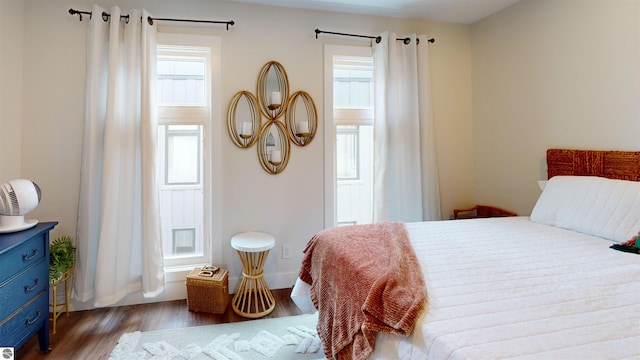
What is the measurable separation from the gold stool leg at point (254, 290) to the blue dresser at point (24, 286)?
118cm

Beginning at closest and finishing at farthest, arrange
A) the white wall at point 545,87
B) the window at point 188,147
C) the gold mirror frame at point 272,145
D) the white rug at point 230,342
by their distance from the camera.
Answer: the white rug at point 230,342 < the white wall at point 545,87 < the window at point 188,147 < the gold mirror frame at point 272,145

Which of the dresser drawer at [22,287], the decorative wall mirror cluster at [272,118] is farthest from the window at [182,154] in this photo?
the dresser drawer at [22,287]

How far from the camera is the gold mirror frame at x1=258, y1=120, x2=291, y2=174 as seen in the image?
275 cm

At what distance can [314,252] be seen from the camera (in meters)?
1.86

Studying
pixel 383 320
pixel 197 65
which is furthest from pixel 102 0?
pixel 383 320

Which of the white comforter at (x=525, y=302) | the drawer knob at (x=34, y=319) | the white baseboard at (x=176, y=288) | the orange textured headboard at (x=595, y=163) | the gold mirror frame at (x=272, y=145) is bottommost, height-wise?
the white baseboard at (x=176, y=288)

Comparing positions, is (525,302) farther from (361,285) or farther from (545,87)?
(545,87)

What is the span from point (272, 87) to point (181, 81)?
2.55ft

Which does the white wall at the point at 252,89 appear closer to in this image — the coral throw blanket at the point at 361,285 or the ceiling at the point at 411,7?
the ceiling at the point at 411,7

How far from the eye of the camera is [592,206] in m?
1.93

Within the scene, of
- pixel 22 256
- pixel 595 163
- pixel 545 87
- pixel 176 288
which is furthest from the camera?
pixel 176 288

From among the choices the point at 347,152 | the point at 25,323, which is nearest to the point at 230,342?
the point at 25,323

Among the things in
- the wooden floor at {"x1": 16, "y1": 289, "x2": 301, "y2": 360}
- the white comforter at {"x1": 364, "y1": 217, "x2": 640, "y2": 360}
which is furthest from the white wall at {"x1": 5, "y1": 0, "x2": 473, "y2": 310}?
the white comforter at {"x1": 364, "y1": 217, "x2": 640, "y2": 360}

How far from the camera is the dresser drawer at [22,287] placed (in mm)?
1576
